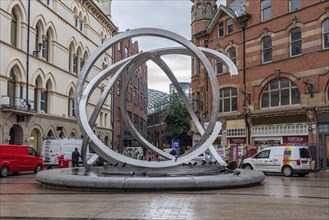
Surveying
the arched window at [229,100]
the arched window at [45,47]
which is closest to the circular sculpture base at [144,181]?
the arched window at [229,100]

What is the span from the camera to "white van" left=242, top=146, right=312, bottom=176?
24.8 meters

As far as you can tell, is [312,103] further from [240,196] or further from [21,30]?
[21,30]

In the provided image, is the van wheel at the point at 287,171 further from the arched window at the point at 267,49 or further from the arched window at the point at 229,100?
the arched window at the point at 229,100

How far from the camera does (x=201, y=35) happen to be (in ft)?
143

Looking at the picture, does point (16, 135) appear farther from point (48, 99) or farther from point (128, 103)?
point (128, 103)

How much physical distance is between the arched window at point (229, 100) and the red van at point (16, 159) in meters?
19.0

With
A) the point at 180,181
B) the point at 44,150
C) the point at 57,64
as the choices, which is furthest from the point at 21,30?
the point at 180,181

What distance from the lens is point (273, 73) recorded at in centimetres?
3462

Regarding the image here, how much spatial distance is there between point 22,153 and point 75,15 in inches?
891

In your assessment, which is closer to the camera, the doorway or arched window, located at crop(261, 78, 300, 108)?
the doorway

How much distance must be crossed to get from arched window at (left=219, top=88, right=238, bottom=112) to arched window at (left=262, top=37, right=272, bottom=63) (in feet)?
14.5

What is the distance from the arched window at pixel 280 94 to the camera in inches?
1303

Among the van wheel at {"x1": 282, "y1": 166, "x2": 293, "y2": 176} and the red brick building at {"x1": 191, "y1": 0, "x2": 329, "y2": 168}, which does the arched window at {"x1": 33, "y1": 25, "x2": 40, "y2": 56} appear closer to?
the red brick building at {"x1": 191, "y1": 0, "x2": 329, "y2": 168}

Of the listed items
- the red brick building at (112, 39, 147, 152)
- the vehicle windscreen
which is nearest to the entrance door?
the vehicle windscreen
